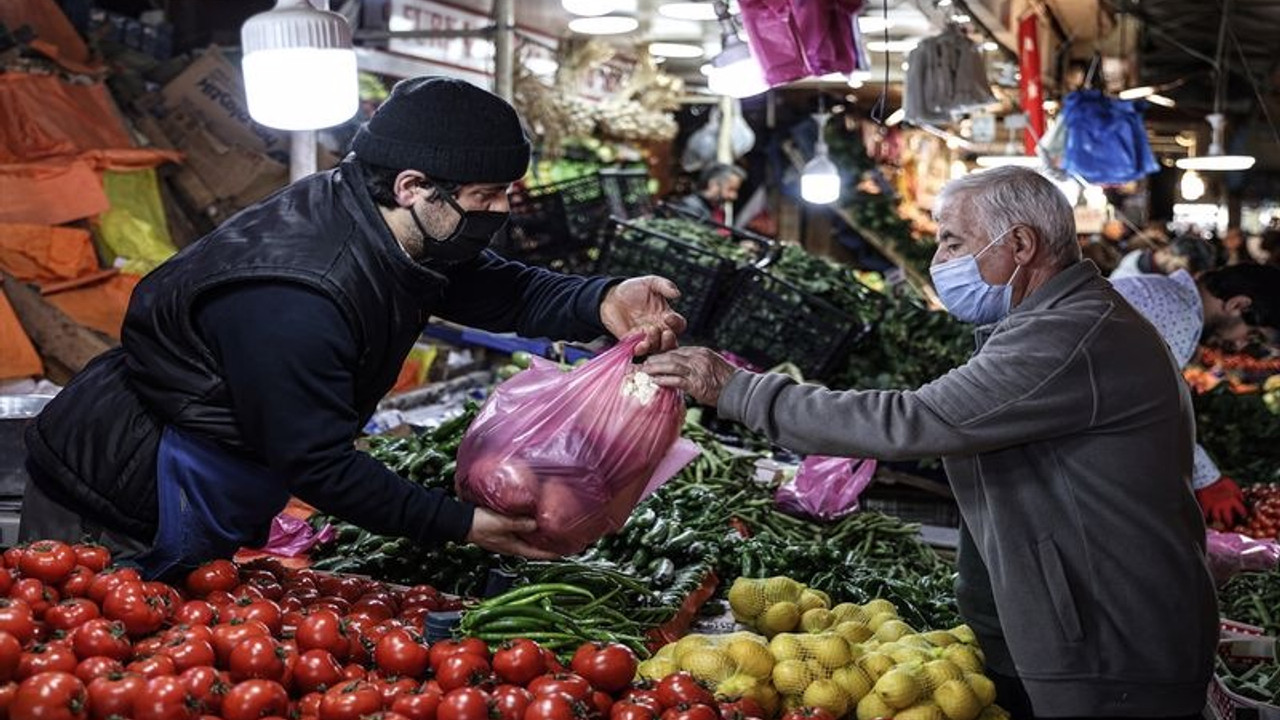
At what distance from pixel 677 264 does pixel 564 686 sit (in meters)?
5.01

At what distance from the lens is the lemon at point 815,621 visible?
3816mm

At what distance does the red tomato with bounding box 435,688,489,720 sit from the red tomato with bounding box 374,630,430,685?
29cm

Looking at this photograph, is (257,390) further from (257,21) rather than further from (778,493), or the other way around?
(778,493)

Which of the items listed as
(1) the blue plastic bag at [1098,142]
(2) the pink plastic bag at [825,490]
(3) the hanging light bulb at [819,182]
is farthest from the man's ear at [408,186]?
(1) the blue plastic bag at [1098,142]

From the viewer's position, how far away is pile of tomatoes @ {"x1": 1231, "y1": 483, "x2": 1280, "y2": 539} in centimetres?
659

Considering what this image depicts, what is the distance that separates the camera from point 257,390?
301cm

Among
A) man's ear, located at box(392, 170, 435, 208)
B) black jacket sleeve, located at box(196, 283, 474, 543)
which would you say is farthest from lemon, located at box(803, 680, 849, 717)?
man's ear, located at box(392, 170, 435, 208)

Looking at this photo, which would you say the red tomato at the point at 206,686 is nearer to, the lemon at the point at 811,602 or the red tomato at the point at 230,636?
the red tomato at the point at 230,636

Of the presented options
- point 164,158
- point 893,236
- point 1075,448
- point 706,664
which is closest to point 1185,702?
point 1075,448

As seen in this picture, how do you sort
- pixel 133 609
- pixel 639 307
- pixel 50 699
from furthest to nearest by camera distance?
pixel 639 307 < pixel 133 609 < pixel 50 699

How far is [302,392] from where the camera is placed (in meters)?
3.00

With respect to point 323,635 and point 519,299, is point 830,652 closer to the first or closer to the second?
point 323,635

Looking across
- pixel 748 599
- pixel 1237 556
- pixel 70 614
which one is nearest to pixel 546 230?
pixel 1237 556

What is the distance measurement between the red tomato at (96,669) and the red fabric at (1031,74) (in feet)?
30.4
